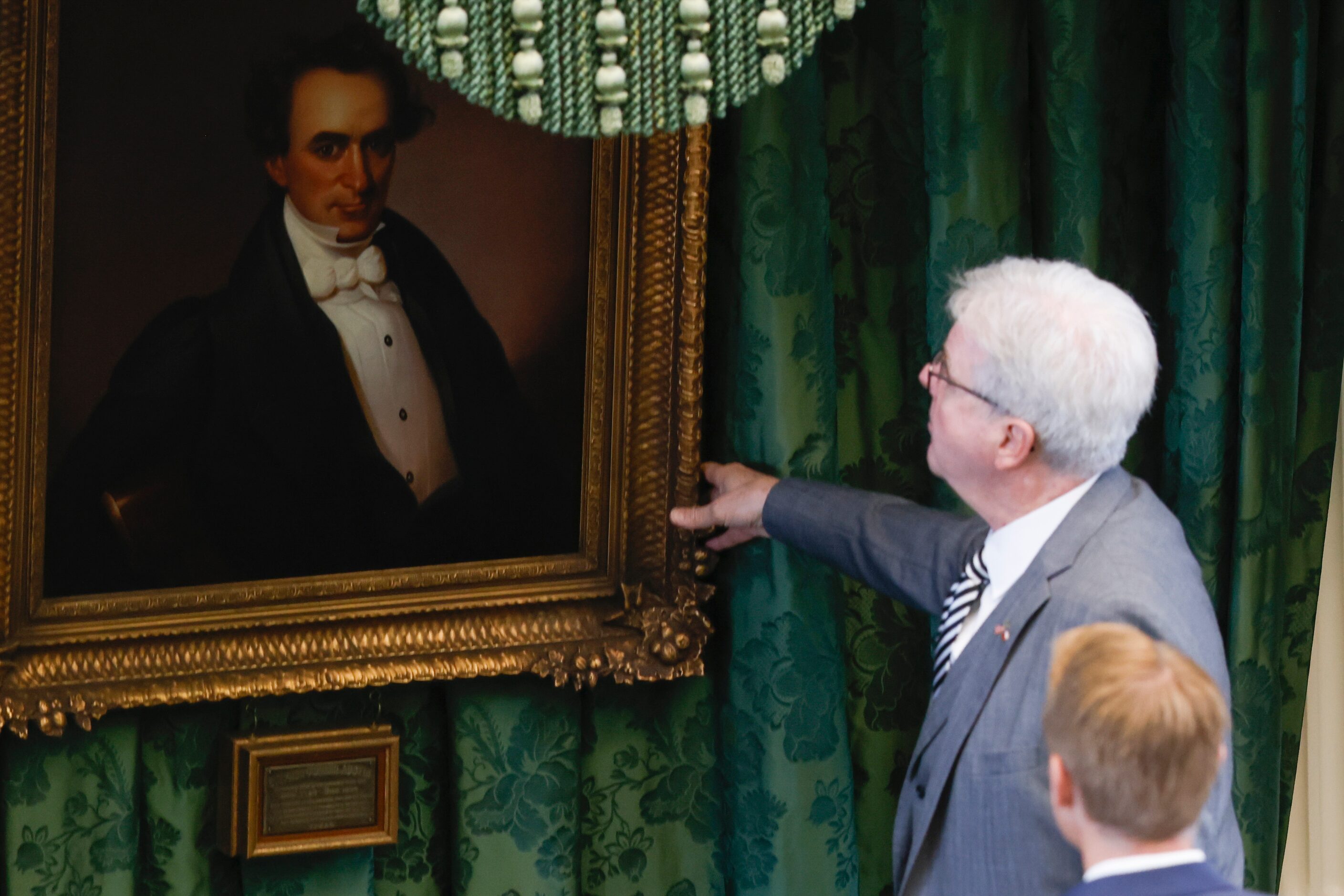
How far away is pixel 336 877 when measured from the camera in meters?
2.29

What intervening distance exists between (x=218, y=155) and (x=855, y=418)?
1.17 m

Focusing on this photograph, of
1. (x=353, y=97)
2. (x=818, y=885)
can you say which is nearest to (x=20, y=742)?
(x=353, y=97)

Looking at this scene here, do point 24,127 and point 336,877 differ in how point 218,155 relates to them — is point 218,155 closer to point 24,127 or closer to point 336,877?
point 24,127

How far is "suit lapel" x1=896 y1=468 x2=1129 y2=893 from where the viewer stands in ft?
6.03

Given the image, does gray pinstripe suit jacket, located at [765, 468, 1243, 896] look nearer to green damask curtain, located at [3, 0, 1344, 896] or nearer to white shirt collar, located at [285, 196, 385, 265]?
green damask curtain, located at [3, 0, 1344, 896]

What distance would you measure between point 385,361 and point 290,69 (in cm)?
45

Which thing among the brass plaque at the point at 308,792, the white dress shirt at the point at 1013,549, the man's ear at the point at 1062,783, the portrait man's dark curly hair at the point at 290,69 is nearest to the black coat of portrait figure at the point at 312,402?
the portrait man's dark curly hair at the point at 290,69

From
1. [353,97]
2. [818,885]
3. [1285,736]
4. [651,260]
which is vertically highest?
[353,97]

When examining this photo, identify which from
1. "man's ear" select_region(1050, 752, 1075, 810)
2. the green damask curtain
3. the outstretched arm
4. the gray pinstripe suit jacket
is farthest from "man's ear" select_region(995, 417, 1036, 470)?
"man's ear" select_region(1050, 752, 1075, 810)

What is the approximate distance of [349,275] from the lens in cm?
209

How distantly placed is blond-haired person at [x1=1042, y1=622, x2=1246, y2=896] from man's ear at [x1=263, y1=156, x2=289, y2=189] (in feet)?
4.28

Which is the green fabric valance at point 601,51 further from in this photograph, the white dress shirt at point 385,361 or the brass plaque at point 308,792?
the brass plaque at point 308,792

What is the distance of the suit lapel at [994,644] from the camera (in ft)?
6.03

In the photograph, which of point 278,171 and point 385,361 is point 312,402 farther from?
point 278,171
